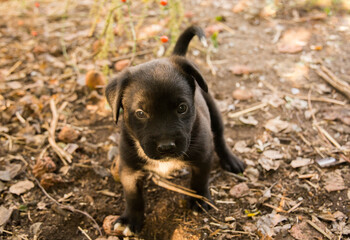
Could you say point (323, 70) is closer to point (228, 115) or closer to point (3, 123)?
point (228, 115)

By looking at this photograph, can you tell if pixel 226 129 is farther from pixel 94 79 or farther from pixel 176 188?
pixel 94 79

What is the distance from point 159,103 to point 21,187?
2.02 metres

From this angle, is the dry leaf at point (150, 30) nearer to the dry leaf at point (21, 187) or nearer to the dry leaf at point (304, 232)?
the dry leaf at point (21, 187)

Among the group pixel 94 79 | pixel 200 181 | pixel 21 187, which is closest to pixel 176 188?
pixel 200 181

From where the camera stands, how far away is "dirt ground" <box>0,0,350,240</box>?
3.40 m

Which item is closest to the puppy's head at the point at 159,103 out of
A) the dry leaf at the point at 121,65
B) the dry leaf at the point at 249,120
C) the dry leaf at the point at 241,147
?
the dry leaf at the point at 241,147

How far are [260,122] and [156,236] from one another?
2071 millimetres

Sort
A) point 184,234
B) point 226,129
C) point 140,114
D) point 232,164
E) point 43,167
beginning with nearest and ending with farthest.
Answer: point 140,114 → point 184,234 → point 43,167 → point 232,164 → point 226,129

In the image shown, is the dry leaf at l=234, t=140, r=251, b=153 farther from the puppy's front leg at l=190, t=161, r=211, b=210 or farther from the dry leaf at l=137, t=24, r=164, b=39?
the dry leaf at l=137, t=24, r=164, b=39

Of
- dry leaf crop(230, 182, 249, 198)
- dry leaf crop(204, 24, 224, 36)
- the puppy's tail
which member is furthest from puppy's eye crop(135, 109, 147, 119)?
dry leaf crop(204, 24, 224, 36)

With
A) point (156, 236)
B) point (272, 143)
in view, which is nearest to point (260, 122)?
point (272, 143)

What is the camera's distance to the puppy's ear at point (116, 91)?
2896mm

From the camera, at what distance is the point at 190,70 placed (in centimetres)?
303

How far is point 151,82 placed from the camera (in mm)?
2777
